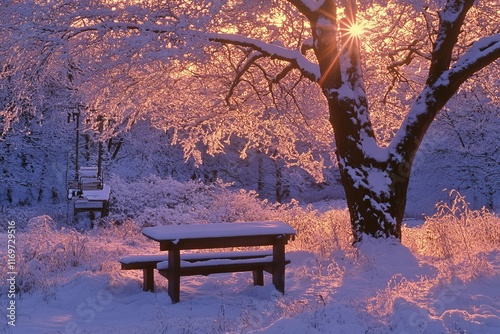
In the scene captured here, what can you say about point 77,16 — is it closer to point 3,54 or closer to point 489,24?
point 3,54

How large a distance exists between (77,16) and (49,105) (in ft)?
55.6

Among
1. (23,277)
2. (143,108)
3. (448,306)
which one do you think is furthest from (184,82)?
(448,306)

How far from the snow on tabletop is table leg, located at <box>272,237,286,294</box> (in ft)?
0.76

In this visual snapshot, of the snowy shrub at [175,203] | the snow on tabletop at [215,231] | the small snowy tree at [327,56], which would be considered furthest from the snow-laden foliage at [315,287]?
the snowy shrub at [175,203]

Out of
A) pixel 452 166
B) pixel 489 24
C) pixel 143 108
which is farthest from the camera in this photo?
pixel 452 166

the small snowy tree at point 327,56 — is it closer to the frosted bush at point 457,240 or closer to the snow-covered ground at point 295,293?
the frosted bush at point 457,240

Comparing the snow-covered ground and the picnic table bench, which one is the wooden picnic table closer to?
the picnic table bench

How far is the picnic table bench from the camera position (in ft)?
24.2

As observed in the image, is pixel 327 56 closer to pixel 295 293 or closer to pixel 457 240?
pixel 457 240

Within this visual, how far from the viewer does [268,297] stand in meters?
7.83

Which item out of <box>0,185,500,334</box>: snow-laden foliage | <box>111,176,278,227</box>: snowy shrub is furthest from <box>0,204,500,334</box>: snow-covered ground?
<box>111,176,278,227</box>: snowy shrub

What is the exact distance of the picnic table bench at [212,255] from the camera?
7391 mm

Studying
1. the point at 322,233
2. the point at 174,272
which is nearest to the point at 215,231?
the point at 174,272

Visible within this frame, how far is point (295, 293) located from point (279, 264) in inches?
17.7
